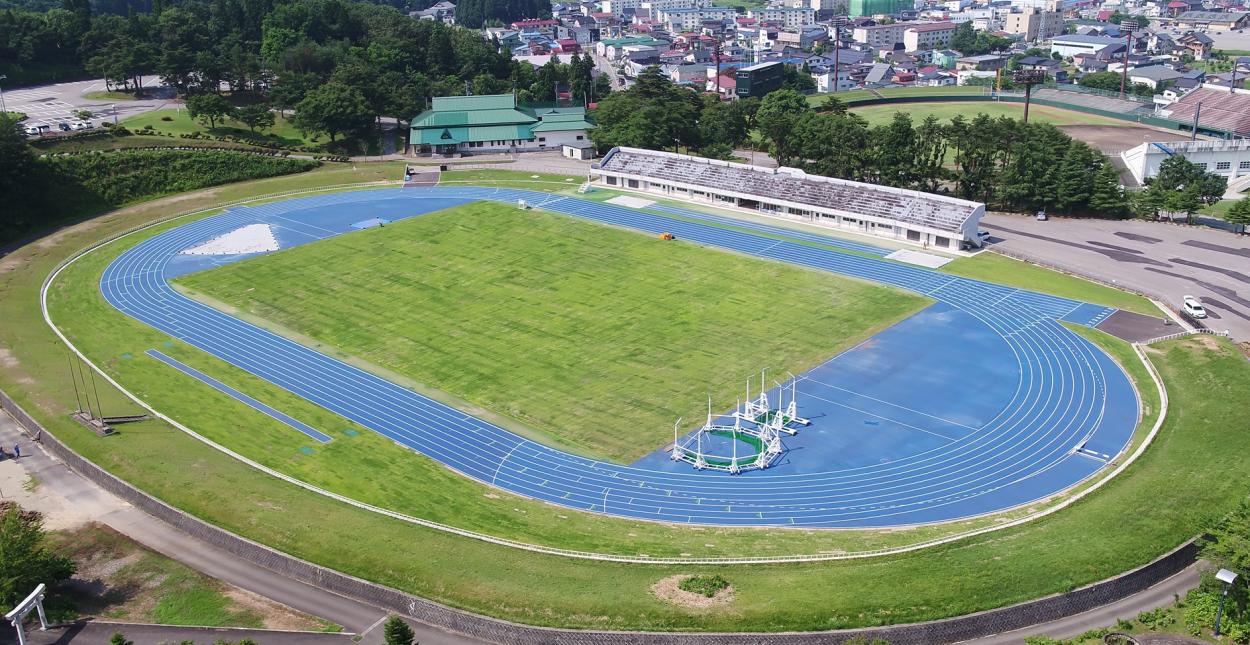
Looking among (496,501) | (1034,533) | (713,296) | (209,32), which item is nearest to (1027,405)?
(1034,533)

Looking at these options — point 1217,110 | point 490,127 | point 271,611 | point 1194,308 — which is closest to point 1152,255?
point 1194,308

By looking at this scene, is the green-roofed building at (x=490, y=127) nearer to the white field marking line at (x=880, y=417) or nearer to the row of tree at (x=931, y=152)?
the row of tree at (x=931, y=152)

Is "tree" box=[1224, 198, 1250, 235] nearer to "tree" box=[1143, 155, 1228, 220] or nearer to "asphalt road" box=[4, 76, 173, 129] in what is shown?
"tree" box=[1143, 155, 1228, 220]

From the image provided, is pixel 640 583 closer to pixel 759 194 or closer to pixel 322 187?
pixel 759 194

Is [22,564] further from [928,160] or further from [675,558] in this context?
[928,160]

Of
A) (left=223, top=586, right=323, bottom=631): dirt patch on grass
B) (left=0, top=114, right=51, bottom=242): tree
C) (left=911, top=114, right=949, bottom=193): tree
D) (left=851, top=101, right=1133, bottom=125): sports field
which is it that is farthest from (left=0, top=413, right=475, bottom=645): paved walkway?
(left=851, top=101, right=1133, bottom=125): sports field

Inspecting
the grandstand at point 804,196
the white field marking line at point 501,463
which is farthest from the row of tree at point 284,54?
the white field marking line at point 501,463
